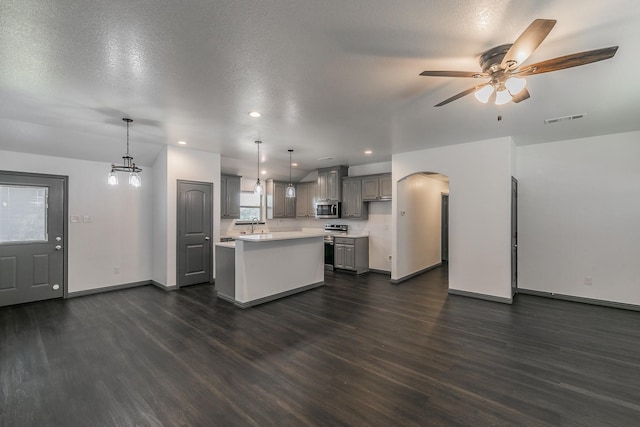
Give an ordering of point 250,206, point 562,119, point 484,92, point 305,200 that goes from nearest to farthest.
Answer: point 484,92, point 562,119, point 250,206, point 305,200

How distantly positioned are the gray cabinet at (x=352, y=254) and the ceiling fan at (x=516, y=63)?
4684 mm

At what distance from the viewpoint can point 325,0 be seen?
5.38 feet

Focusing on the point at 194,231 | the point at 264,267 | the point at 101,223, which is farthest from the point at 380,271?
the point at 101,223

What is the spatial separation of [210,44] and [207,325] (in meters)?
3.18

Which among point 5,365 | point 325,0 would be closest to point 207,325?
point 5,365

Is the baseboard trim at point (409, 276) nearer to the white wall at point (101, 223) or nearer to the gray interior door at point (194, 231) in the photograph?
the gray interior door at point (194, 231)

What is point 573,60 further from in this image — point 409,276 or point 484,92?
point 409,276

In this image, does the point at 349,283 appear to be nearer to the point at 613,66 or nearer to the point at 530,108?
the point at 530,108

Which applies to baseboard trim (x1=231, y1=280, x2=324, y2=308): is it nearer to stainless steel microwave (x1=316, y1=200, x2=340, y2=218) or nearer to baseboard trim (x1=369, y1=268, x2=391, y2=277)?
baseboard trim (x1=369, y1=268, x2=391, y2=277)

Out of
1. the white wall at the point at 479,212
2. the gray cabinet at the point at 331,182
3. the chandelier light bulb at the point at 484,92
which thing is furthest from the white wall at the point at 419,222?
the chandelier light bulb at the point at 484,92

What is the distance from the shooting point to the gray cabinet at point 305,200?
7.92 m

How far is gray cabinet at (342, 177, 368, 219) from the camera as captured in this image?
22.4 ft

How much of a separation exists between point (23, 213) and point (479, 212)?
7.57 metres

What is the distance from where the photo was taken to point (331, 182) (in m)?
7.26
